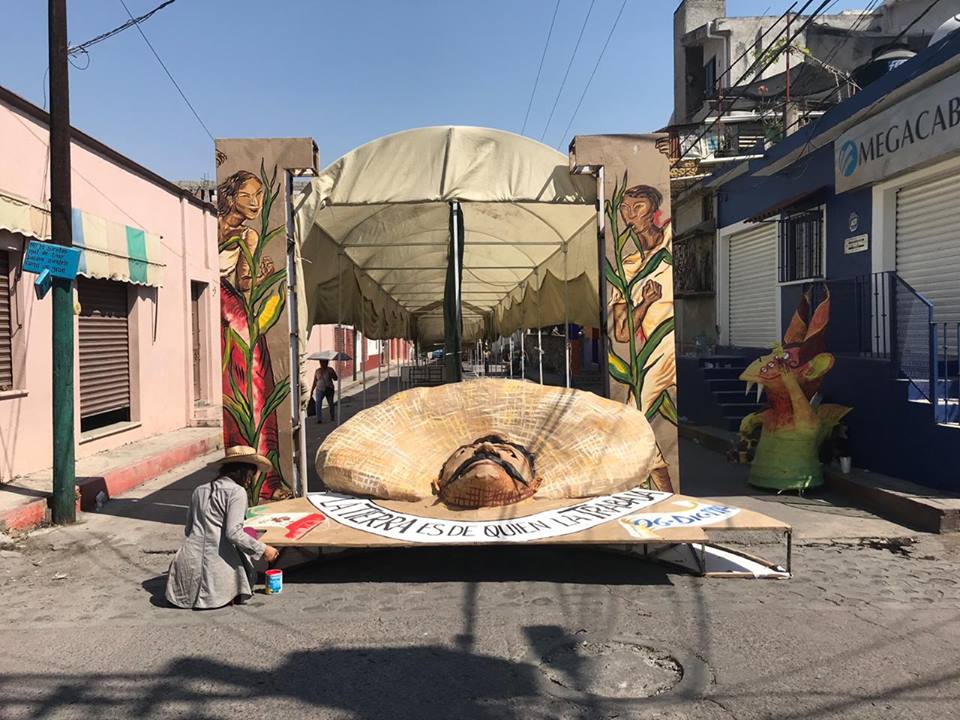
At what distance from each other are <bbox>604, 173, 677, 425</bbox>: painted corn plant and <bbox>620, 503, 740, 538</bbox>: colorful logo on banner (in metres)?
1.70

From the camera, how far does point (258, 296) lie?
697 cm

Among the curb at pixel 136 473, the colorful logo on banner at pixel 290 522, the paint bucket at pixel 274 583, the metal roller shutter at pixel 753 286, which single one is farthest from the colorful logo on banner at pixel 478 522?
the metal roller shutter at pixel 753 286

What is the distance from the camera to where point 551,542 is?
496cm

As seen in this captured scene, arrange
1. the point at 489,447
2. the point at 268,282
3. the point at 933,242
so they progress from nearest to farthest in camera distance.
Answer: the point at 489,447 → the point at 268,282 → the point at 933,242

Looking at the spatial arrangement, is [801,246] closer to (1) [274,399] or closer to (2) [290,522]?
(1) [274,399]

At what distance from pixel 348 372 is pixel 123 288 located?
20.1 meters

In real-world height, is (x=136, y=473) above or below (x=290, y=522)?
below

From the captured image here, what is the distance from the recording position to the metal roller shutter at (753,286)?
13.6 m

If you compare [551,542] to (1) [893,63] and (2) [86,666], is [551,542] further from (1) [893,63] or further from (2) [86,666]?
(1) [893,63]

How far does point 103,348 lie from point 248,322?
538 centimetres

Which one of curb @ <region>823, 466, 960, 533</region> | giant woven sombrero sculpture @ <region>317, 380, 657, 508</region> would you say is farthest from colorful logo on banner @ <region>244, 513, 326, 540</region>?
curb @ <region>823, 466, 960, 533</region>

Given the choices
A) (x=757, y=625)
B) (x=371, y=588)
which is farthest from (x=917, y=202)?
(x=371, y=588)

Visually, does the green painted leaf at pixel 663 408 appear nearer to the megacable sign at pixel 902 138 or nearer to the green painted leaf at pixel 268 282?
the green painted leaf at pixel 268 282

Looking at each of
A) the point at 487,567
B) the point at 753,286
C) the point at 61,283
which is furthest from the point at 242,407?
the point at 753,286
